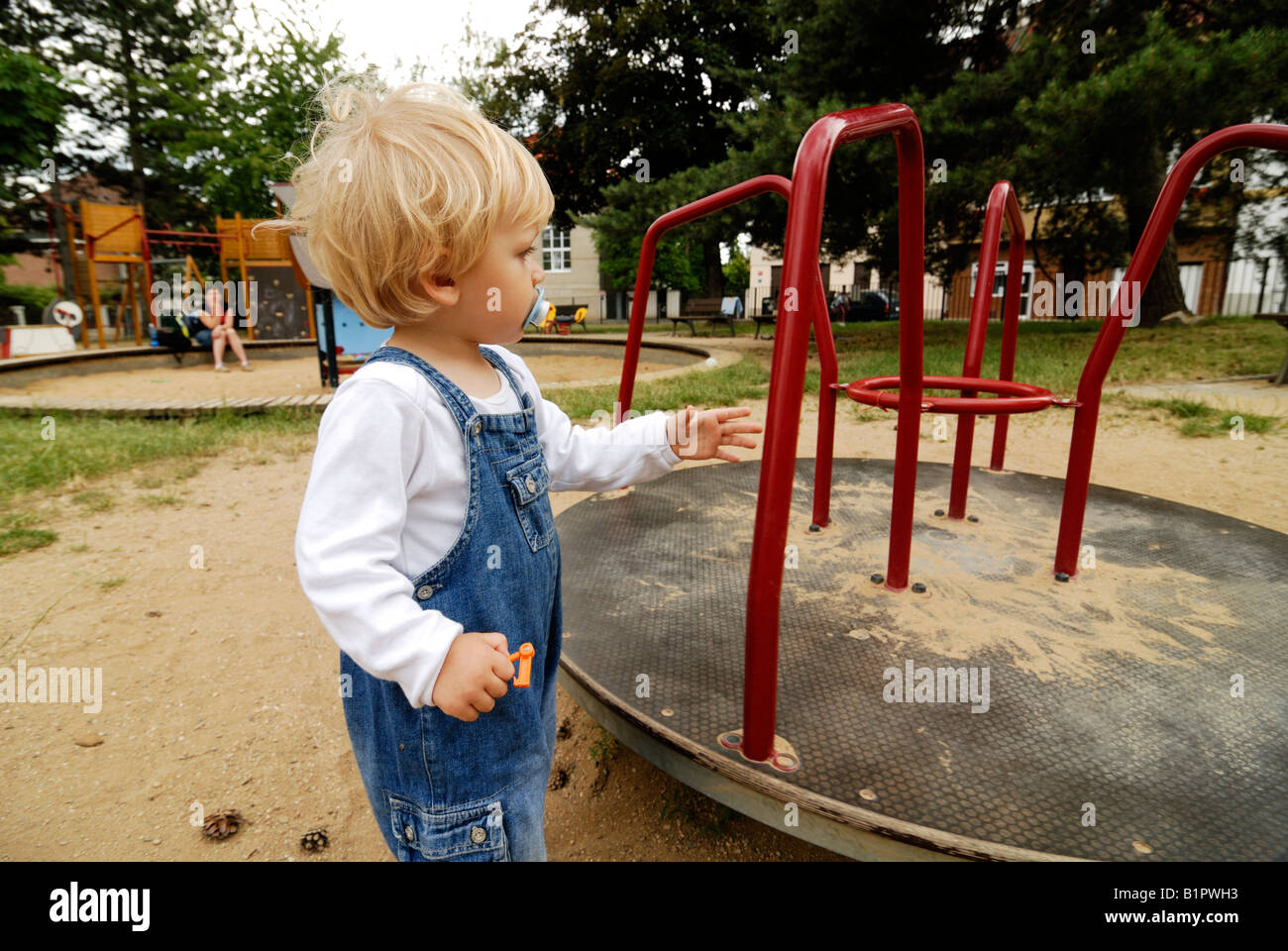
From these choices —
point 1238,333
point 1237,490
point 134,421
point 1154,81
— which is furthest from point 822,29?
point 134,421

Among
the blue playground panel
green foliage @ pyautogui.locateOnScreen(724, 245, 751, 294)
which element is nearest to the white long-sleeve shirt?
the blue playground panel

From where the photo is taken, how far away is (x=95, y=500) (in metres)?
2.95

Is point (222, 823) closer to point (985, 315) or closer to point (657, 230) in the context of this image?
point (657, 230)

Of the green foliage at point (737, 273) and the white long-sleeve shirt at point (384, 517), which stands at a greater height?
the green foliage at point (737, 273)

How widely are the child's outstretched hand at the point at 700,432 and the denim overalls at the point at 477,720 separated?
253 mm

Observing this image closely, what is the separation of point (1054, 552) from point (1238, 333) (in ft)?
27.8

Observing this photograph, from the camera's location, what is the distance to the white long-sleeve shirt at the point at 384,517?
661 millimetres

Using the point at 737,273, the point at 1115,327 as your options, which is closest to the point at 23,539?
the point at 1115,327

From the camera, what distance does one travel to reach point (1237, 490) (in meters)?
3.01

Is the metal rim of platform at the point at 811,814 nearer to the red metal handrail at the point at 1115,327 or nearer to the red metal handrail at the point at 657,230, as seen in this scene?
the red metal handrail at the point at 1115,327

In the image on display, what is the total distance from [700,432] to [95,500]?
10.1ft
